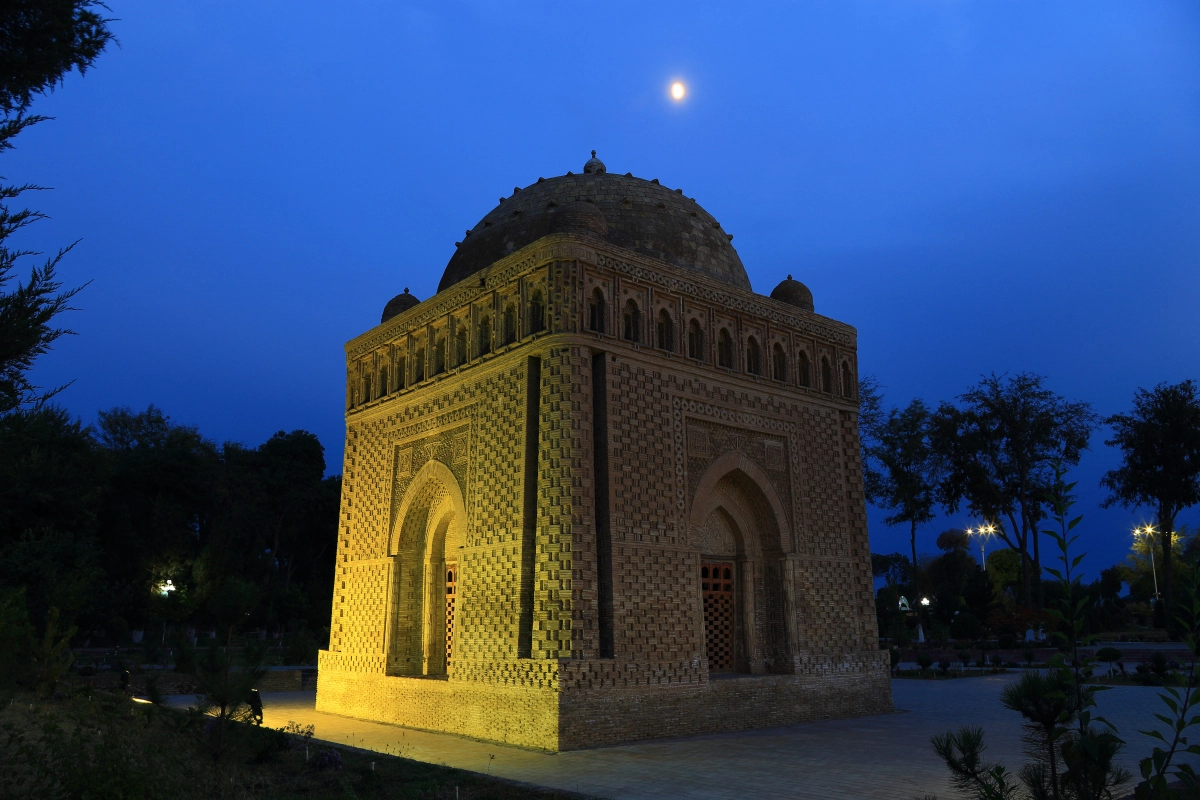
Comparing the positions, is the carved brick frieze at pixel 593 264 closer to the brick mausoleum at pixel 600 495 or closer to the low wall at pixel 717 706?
the brick mausoleum at pixel 600 495

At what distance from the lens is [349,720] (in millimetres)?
14359

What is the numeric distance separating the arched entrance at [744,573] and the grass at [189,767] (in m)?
6.07

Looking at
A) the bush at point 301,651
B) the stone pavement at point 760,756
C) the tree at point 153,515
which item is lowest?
the stone pavement at point 760,756

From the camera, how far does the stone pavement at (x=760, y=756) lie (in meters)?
8.03

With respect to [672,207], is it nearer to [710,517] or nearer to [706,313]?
[706,313]

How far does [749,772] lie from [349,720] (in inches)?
320

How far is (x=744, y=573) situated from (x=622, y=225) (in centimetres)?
627

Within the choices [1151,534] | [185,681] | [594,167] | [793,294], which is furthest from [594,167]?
[1151,534]

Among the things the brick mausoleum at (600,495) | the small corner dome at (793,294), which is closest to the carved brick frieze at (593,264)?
the brick mausoleum at (600,495)

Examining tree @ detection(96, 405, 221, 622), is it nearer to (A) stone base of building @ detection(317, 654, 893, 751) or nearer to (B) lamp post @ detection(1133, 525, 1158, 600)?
(A) stone base of building @ detection(317, 654, 893, 751)

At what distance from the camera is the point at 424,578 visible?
1486 cm

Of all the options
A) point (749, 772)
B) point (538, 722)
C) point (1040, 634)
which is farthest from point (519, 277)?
point (1040, 634)

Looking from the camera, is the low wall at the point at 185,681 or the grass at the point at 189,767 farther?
the low wall at the point at 185,681

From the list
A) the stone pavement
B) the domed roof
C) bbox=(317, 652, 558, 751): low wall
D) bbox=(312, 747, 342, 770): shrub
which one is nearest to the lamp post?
the stone pavement
